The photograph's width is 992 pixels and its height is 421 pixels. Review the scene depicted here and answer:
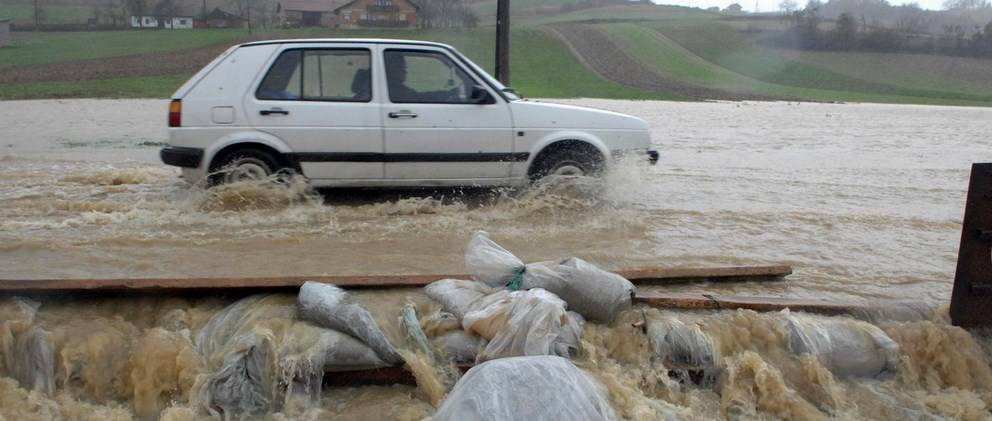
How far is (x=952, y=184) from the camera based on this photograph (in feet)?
35.4

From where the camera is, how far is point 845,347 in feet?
15.2

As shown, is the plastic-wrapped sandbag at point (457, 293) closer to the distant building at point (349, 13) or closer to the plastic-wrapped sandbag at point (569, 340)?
the plastic-wrapped sandbag at point (569, 340)

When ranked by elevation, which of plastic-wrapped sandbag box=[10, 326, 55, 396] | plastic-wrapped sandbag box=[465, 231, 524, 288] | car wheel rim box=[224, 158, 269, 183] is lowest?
plastic-wrapped sandbag box=[10, 326, 55, 396]

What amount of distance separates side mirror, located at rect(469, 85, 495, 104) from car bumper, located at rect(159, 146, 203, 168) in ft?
8.31

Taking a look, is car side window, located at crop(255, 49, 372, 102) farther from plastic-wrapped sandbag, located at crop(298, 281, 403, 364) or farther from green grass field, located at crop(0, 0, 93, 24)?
green grass field, located at crop(0, 0, 93, 24)

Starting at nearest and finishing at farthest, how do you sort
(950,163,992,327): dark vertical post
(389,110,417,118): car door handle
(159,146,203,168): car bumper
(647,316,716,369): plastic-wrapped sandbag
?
(647,316,716,369): plastic-wrapped sandbag → (950,163,992,327): dark vertical post → (159,146,203,168): car bumper → (389,110,417,118): car door handle

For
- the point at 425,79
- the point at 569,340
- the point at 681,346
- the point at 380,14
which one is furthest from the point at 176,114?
the point at 380,14

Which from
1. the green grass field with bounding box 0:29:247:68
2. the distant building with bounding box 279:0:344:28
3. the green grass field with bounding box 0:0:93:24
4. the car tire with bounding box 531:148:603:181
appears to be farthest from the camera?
the green grass field with bounding box 0:0:93:24

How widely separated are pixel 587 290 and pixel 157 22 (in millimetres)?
53103

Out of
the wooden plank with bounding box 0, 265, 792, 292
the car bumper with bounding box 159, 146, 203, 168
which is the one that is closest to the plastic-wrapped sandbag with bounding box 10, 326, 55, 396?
the wooden plank with bounding box 0, 265, 792, 292

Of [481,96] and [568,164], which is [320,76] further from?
[568,164]

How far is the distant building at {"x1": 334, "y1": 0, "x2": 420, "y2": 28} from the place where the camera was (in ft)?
127

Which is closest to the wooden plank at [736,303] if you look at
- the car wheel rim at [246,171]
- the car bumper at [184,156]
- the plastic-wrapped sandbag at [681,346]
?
the plastic-wrapped sandbag at [681,346]

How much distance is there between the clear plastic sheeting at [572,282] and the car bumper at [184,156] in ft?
11.9
